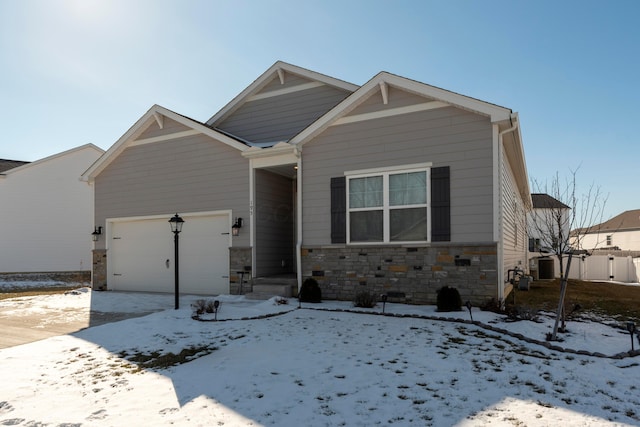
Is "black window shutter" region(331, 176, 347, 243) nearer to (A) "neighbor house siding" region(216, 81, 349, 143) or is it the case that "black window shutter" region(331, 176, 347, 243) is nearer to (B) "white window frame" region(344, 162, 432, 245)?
(B) "white window frame" region(344, 162, 432, 245)

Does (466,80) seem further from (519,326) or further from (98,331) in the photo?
(98,331)

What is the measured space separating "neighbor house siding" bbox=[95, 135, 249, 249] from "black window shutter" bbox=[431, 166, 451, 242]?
16.2 feet

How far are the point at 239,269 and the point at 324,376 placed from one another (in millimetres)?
6628

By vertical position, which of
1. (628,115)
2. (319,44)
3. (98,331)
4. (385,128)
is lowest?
(98,331)

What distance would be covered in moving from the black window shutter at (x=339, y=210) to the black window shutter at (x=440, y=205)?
6.62ft

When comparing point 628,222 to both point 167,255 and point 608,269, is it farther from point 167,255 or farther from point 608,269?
point 167,255

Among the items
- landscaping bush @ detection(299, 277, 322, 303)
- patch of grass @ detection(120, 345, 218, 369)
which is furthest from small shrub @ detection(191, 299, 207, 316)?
patch of grass @ detection(120, 345, 218, 369)

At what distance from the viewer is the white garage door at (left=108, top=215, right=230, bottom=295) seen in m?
11.1

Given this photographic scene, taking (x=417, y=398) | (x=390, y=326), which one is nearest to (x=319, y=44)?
(x=390, y=326)

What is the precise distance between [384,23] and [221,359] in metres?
8.73

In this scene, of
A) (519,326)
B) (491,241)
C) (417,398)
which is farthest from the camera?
(491,241)

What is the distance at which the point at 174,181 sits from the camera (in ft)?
37.9

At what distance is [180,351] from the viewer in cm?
540

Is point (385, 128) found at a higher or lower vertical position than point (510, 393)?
higher
